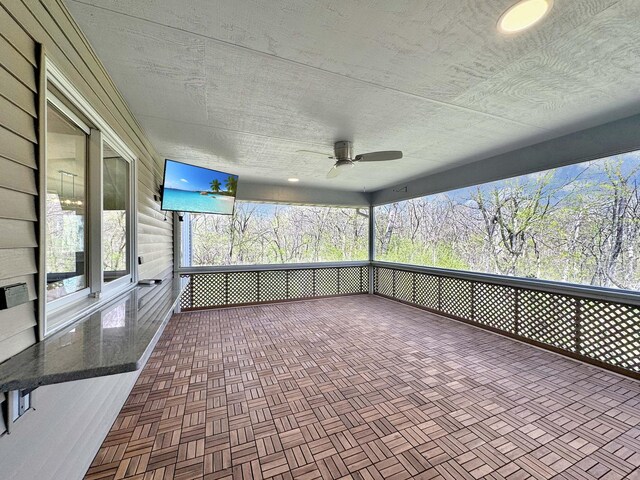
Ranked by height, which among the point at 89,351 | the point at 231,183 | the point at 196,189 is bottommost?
the point at 89,351

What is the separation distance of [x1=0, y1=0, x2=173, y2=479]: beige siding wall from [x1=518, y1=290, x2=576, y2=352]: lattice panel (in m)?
5.04

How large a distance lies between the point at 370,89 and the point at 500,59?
950mm

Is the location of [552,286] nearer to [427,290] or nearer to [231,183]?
[427,290]

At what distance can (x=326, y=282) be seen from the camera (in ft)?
22.0

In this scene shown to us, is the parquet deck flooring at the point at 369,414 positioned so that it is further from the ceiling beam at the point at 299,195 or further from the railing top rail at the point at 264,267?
the ceiling beam at the point at 299,195

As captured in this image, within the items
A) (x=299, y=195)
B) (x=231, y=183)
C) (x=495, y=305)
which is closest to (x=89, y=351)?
(x=231, y=183)

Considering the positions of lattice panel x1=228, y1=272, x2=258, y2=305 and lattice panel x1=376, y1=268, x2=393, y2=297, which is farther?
lattice panel x1=376, y1=268, x2=393, y2=297

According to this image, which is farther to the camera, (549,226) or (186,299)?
(186,299)

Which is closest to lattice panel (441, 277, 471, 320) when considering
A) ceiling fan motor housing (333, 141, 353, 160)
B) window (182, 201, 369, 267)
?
window (182, 201, 369, 267)

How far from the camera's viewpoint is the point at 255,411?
2.26 meters

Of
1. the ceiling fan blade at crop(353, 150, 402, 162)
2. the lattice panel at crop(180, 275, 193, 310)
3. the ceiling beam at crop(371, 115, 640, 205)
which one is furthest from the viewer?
the lattice panel at crop(180, 275, 193, 310)

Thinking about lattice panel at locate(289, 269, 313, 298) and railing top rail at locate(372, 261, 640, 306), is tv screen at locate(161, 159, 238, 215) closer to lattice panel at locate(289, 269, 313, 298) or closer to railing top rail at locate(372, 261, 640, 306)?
lattice panel at locate(289, 269, 313, 298)

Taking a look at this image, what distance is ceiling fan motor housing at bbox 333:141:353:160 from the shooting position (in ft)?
11.3

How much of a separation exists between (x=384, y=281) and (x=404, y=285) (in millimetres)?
722
